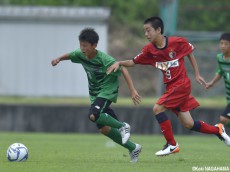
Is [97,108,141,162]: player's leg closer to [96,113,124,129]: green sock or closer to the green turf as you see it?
[96,113,124,129]: green sock

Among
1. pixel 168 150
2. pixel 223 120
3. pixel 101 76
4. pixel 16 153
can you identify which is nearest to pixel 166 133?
pixel 168 150

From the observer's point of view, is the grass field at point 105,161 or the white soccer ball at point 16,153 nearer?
the grass field at point 105,161

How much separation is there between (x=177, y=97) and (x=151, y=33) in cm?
108

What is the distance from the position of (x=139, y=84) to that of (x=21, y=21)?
579cm

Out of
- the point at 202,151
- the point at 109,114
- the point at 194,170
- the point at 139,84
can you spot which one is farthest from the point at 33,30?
the point at 194,170

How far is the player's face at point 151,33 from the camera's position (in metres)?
13.0

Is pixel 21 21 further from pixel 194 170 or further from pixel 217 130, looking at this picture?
pixel 194 170

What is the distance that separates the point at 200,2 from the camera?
103 feet

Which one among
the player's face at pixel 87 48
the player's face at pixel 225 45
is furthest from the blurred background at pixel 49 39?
the player's face at pixel 87 48

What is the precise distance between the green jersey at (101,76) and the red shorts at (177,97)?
2.53 ft

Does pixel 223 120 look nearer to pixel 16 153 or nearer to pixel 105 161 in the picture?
pixel 105 161

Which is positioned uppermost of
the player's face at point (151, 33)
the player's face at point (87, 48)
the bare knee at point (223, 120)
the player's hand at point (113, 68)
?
the player's face at point (151, 33)

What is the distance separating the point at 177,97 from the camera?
13.1m

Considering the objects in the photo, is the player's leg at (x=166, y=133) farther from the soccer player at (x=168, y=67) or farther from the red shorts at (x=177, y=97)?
the red shorts at (x=177, y=97)
